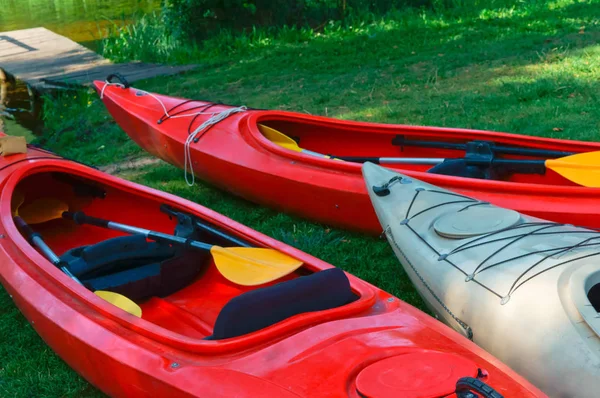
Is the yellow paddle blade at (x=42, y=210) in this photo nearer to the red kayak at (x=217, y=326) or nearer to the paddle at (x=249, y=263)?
the red kayak at (x=217, y=326)

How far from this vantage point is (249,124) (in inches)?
167

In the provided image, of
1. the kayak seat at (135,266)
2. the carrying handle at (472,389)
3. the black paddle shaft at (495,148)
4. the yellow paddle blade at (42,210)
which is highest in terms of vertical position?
the carrying handle at (472,389)

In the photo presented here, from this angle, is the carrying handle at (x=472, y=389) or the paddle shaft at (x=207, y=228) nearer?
the carrying handle at (x=472, y=389)

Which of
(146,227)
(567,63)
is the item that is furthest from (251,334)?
(567,63)

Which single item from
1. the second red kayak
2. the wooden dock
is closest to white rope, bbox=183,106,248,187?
the second red kayak

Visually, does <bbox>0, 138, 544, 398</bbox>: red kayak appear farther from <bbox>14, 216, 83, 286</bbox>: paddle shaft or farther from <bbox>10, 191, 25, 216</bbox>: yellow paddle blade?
<bbox>10, 191, 25, 216</bbox>: yellow paddle blade

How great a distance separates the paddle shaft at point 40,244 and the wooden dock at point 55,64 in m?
4.43

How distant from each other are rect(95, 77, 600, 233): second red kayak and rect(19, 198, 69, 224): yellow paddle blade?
102 cm

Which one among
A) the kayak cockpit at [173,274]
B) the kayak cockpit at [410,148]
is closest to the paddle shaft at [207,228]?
the kayak cockpit at [173,274]

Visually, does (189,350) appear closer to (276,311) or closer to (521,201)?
(276,311)

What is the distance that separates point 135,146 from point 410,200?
3266 mm

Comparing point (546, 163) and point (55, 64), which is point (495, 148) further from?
point (55, 64)

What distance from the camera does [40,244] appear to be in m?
3.15

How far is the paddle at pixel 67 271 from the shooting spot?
272 cm
